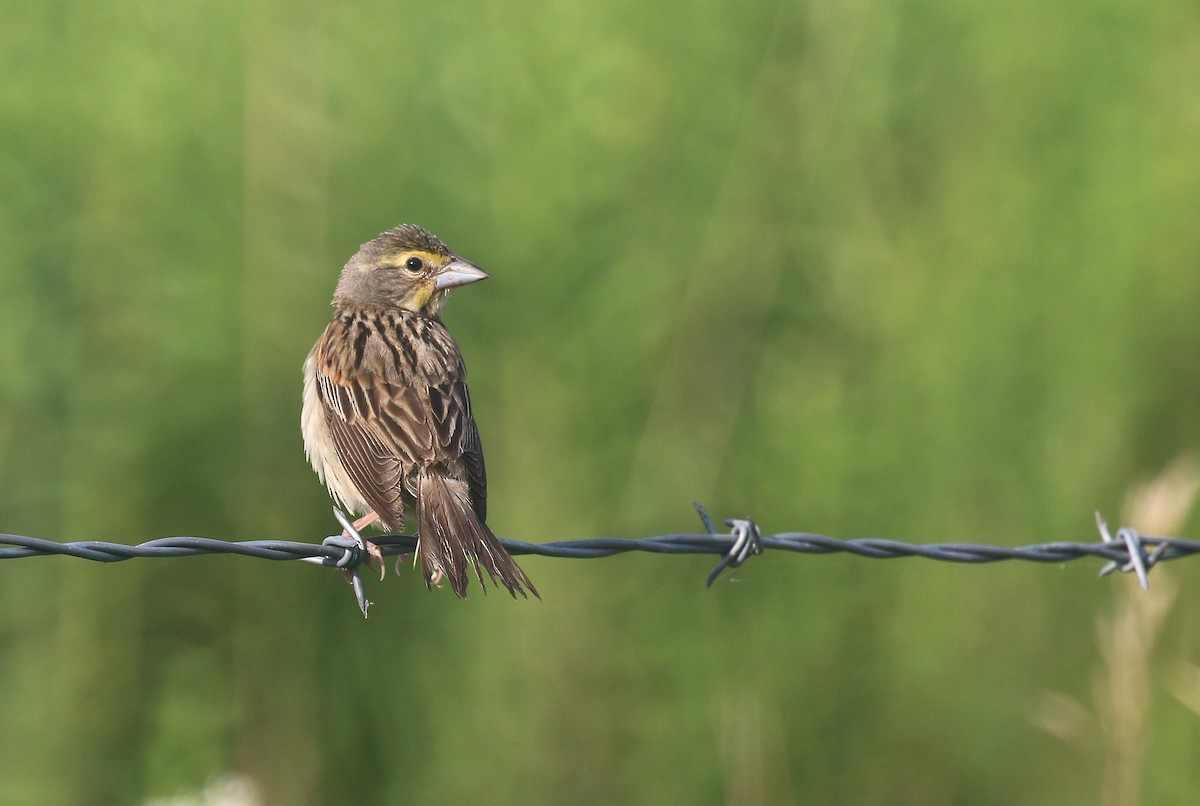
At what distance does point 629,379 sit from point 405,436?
1.48m

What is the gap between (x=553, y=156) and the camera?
5.81 m

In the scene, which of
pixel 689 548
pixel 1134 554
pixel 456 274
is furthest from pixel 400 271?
pixel 1134 554

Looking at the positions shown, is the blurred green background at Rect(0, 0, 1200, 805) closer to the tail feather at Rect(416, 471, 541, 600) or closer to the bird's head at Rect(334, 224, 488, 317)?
the bird's head at Rect(334, 224, 488, 317)

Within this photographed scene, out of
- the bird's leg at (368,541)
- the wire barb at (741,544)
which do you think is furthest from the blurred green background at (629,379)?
the wire barb at (741,544)

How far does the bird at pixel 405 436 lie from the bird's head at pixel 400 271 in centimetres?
11

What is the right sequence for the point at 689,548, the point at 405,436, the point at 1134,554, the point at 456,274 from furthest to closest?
the point at 456,274, the point at 405,436, the point at 1134,554, the point at 689,548

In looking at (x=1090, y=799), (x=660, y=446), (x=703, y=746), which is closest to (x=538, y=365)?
(x=660, y=446)

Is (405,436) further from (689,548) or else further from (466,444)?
(689,548)

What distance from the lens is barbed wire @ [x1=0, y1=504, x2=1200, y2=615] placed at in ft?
11.3

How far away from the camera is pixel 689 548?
396 centimetres

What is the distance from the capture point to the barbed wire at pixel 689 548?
3434 millimetres

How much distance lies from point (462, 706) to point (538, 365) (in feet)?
4.43

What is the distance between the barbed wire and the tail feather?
63mm

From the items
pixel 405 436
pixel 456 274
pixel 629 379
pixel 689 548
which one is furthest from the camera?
pixel 629 379
